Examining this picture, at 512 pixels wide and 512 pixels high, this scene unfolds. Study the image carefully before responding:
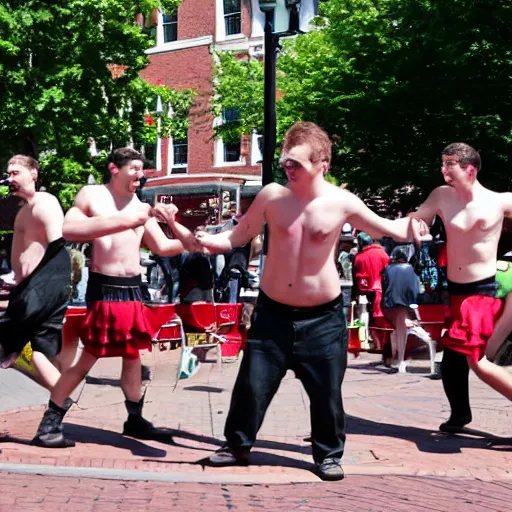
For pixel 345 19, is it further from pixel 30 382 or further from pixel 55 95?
pixel 30 382

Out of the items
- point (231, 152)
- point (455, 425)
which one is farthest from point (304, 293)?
point (231, 152)

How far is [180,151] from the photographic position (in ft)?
131

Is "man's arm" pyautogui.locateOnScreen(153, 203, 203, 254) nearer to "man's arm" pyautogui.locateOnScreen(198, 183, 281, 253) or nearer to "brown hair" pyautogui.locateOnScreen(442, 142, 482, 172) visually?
"man's arm" pyautogui.locateOnScreen(198, 183, 281, 253)

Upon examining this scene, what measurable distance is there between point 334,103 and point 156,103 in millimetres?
5924

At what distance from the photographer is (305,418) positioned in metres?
8.09

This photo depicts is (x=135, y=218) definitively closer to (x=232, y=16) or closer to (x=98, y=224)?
(x=98, y=224)

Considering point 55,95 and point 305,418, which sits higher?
point 55,95

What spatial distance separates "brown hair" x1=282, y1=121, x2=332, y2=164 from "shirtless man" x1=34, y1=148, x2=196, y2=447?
98cm

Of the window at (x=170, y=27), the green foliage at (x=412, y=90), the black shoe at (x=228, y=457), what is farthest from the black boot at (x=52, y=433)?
the window at (x=170, y=27)

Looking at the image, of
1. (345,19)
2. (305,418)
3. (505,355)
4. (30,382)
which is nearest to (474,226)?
(505,355)

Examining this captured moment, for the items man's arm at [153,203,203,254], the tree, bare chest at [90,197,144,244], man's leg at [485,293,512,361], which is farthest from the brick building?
man's arm at [153,203,203,254]

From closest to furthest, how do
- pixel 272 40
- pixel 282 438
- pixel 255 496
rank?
pixel 255 496
pixel 282 438
pixel 272 40

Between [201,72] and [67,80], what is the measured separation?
14.3 m

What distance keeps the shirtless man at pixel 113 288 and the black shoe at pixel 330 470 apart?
4.51ft
